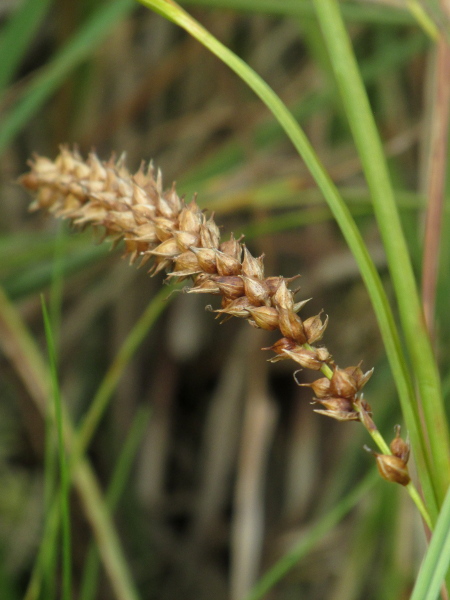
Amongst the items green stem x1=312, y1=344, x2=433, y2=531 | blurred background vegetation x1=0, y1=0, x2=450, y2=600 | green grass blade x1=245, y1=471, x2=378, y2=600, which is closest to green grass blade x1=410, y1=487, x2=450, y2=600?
green stem x1=312, y1=344, x2=433, y2=531

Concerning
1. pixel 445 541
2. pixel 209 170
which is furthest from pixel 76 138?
pixel 445 541

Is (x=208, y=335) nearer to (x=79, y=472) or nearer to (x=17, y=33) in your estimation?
(x=79, y=472)

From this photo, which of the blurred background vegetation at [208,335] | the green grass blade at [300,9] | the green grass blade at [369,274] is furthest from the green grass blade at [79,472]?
the green grass blade at [369,274]

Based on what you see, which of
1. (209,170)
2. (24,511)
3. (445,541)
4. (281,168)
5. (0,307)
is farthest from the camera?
(281,168)

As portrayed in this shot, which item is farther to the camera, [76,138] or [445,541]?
[76,138]

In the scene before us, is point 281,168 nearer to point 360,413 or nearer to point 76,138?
point 76,138
